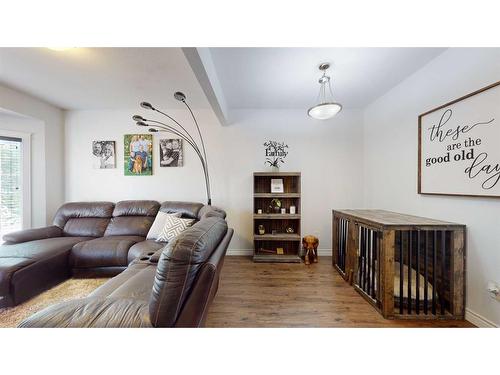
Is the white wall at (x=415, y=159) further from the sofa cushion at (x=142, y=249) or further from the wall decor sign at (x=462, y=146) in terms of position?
the sofa cushion at (x=142, y=249)

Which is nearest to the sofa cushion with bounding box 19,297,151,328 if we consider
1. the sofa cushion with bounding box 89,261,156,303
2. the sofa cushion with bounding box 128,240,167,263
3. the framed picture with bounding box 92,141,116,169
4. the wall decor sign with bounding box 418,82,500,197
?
the sofa cushion with bounding box 89,261,156,303

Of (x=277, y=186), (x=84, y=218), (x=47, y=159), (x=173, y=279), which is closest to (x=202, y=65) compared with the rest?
(x=173, y=279)

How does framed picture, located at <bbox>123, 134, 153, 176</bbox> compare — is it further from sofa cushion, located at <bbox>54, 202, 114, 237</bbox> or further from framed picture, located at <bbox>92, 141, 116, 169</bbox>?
sofa cushion, located at <bbox>54, 202, 114, 237</bbox>

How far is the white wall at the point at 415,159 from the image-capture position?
1423 millimetres

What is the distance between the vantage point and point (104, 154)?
10.2 feet

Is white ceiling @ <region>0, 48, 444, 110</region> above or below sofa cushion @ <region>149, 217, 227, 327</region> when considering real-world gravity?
above

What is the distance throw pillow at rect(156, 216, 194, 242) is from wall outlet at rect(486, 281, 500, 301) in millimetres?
2853

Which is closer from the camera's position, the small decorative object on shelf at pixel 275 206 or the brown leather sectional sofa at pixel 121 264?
the brown leather sectional sofa at pixel 121 264

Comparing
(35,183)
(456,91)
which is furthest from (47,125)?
(456,91)

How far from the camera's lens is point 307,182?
3.13m

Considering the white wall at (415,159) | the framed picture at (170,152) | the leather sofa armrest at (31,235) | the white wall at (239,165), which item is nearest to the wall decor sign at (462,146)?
the white wall at (415,159)

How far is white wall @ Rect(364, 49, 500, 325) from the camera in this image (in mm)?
1423

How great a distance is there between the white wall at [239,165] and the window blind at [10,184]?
54 centimetres
